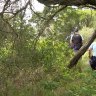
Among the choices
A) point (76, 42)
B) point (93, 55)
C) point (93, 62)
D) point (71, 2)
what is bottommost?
point (93, 62)

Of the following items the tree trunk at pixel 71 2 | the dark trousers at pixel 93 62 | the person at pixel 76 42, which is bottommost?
the dark trousers at pixel 93 62

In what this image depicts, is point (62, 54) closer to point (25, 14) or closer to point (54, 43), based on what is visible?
point (54, 43)

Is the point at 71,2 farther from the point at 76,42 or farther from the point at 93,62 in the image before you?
the point at 76,42

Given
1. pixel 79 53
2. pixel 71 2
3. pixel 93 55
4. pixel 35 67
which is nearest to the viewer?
pixel 71 2

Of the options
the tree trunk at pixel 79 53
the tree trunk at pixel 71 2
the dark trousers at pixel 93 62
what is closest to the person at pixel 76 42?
the tree trunk at pixel 79 53

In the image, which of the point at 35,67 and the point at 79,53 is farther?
the point at 79,53

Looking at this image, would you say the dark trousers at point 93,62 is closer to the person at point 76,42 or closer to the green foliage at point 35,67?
the green foliage at point 35,67

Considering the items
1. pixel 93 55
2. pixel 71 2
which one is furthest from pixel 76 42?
pixel 71 2

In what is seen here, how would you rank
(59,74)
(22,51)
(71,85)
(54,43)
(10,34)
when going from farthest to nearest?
(54,43)
(59,74)
(71,85)
(22,51)
(10,34)

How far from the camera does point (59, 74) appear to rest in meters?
14.3

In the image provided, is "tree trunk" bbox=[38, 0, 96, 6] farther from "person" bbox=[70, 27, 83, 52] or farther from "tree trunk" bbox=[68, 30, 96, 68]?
"person" bbox=[70, 27, 83, 52]

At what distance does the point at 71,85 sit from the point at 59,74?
1.37 meters

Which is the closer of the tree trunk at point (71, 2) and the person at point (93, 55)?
the tree trunk at point (71, 2)

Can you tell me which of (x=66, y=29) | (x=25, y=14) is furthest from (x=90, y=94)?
(x=66, y=29)
